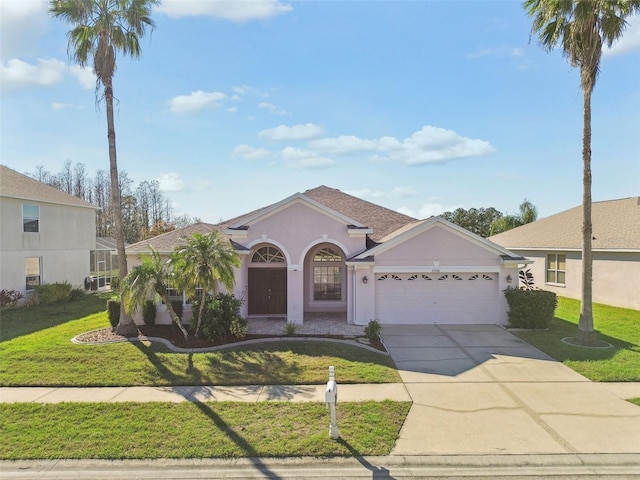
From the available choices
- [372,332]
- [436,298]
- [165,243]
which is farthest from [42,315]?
[436,298]

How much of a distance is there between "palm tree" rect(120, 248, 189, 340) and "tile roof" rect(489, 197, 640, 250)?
20.4 m

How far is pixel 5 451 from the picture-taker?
643 centimetres

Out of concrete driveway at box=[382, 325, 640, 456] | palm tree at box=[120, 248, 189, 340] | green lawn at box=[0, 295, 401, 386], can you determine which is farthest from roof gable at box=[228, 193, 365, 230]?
concrete driveway at box=[382, 325, 640, 456]

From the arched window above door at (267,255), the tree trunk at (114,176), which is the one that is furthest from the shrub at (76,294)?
the arched window above door at (267,255)

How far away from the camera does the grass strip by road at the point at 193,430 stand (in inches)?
251

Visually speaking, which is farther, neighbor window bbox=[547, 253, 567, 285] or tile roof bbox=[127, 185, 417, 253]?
neighbor window bbox=[547, 253, 567, 285]

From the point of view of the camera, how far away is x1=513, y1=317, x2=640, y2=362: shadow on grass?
1136 cm

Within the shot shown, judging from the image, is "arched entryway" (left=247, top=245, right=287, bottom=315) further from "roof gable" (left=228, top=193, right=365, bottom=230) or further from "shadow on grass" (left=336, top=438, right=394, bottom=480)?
"shadow on grass" (left=336, top=438, right=394, bottom=480)

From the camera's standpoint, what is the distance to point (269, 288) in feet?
56.6

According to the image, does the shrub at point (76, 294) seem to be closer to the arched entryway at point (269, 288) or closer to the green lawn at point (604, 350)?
the arched entryway at point (269, 288)

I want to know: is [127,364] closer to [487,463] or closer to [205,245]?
[205,245]

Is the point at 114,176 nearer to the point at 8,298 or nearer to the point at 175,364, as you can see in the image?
the point at 175,364

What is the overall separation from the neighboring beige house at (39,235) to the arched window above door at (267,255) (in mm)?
13961

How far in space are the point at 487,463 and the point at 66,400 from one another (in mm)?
8538
